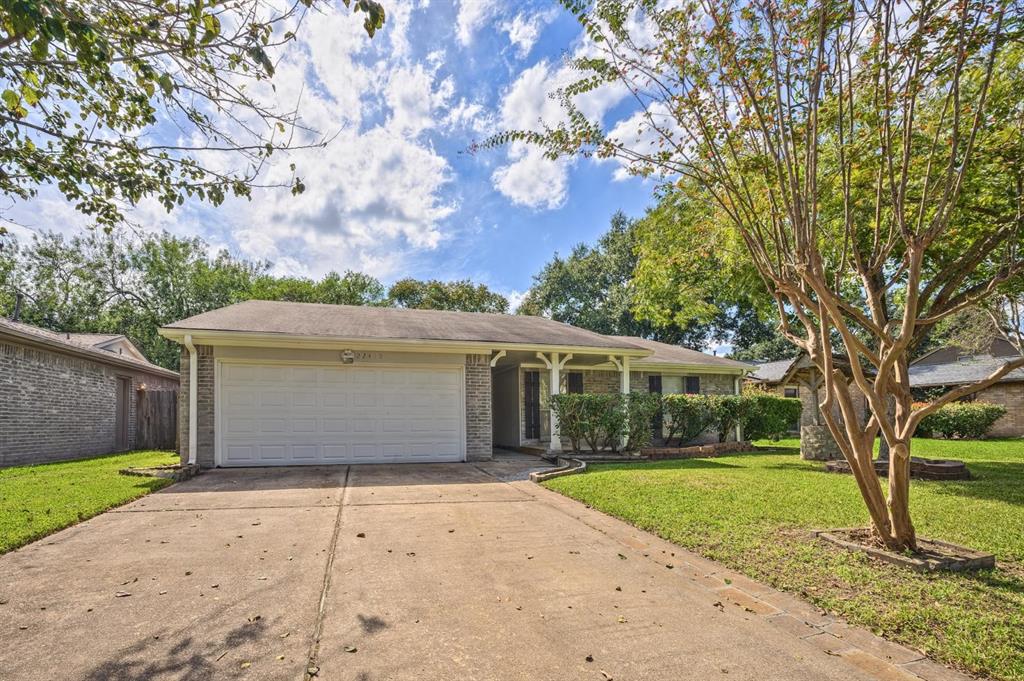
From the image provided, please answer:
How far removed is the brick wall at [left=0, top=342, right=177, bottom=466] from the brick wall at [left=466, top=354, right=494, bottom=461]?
932 centimetres

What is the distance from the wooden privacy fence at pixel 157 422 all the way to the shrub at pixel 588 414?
12.4 meters

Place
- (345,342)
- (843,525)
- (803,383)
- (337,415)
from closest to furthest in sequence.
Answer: (843,525) → (345,342) → (337,415) → (803,383)

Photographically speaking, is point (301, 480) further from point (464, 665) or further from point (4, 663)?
point (464, 665)

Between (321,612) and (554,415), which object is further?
(554,415)

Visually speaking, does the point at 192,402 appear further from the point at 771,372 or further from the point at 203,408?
the point at 771,372

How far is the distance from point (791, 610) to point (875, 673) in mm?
761

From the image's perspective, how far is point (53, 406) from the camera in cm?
1246

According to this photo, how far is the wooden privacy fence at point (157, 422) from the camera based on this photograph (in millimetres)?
16391

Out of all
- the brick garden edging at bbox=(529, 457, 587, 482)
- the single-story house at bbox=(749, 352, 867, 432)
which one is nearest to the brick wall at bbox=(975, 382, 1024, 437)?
the single-story house at bbox=(749, 352, 867, 432)

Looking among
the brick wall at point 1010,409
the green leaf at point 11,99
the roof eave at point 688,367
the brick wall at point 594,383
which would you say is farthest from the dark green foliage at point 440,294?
the green leaf at point 11,99

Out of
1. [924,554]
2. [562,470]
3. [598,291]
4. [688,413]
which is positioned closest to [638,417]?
[688,413]

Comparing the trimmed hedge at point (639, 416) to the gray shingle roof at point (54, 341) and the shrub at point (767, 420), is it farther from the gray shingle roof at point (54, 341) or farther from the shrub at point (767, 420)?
the gray shingle roof at point (54, 341)

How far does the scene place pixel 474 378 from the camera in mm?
11570

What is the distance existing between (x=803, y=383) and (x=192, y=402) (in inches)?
513
